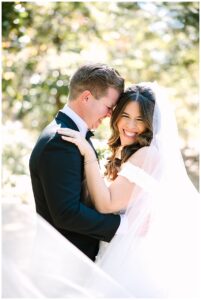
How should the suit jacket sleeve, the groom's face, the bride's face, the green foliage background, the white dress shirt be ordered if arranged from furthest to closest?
the green foliage background, the bride's face, the groom's face, the white dress shirt, the suit jacket sleeve

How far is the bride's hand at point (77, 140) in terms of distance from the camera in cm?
288

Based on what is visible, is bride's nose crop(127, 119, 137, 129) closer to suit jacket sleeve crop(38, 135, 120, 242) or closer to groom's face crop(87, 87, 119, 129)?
groom's face crop(87, 87, 119, 129)

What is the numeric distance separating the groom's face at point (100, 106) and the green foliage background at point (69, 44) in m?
3.39

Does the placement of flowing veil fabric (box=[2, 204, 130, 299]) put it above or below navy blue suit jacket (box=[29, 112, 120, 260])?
below

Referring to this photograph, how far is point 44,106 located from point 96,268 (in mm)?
8767

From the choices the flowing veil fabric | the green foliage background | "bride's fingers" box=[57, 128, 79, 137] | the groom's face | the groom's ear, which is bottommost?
the flowing veil fabric

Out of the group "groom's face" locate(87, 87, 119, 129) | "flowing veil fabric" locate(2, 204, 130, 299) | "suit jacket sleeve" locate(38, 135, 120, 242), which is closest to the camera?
"flowing veil fabric" locate(2, 204, 130, 299)

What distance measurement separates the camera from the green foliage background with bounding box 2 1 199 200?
26.1 feet

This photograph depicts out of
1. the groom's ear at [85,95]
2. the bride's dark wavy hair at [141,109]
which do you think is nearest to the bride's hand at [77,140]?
the groom's ear at [85,95]

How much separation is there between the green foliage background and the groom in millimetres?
3480

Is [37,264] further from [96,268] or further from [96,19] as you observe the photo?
[96,19]

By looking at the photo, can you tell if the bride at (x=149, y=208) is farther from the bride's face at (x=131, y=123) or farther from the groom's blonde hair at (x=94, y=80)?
the groom's blonde hair at (x=94, y=80)

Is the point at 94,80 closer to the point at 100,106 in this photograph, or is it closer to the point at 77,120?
the point at 100,106

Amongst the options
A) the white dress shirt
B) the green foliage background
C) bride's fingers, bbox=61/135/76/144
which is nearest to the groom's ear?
the white dress shirt
